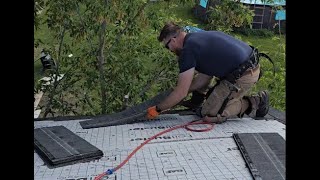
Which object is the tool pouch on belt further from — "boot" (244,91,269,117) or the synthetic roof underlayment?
"boot" (244,91,269,117)

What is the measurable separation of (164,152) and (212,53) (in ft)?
3.35

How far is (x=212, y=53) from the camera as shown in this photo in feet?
10.2

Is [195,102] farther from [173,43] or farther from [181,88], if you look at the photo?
[173,43]

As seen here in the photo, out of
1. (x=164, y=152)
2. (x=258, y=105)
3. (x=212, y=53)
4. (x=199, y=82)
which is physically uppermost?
(x=212, y=53)

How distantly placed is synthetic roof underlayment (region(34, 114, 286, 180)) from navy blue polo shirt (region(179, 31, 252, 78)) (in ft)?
1.61

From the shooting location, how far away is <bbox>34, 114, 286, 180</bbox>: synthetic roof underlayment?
218cm

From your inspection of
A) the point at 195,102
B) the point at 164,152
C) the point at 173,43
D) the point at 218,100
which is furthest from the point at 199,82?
the point at 164,152

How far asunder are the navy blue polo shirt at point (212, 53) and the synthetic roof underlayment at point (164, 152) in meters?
0.49

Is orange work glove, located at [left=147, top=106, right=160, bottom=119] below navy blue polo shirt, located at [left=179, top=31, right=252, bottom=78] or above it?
below

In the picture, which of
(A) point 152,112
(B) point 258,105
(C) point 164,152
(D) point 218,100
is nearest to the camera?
(C) point 164,152

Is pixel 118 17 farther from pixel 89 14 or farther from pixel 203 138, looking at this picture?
pixel 203 138

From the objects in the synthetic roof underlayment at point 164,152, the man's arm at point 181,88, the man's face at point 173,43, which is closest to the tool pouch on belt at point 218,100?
the synthetic roof underlayment at point 164,152

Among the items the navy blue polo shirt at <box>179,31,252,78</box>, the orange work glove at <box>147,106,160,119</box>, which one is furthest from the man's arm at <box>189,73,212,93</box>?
the orange work glove at <box>147,106,160,119</box>

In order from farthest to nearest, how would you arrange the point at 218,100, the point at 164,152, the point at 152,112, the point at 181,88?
1. the point at 218,100
2. the point at 152,112
3. the point at 181,88
4. the point at 164,152
